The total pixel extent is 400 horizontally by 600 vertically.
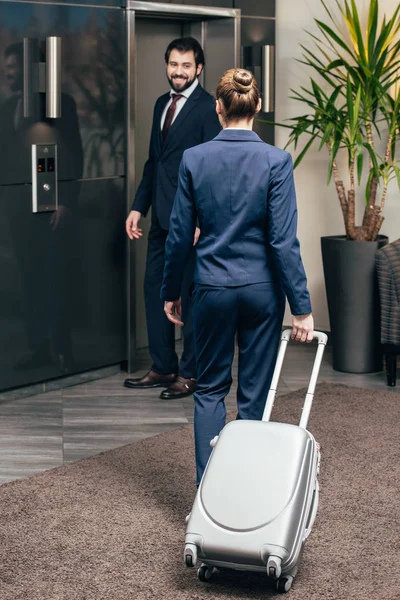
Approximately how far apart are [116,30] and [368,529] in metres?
2.93

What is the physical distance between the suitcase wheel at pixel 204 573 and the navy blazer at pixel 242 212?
0.79 m

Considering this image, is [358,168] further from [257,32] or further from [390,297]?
[257,32]

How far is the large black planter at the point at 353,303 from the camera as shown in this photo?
17.5ft

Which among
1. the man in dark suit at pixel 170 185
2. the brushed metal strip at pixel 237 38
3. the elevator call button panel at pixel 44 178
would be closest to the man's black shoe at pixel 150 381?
the man in dark suit at pixel 170 185

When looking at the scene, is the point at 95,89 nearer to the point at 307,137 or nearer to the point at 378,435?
the point at 307,137

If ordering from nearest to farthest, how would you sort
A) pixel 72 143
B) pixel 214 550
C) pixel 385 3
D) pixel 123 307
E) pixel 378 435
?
1. pixel 214 550
2. pixel 378 435
3. pixel 72 143
4. pixel 123 307
5. pixel 385 3

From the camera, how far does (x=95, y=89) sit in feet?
16.7

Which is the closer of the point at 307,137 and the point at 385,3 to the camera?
the point at 385,3

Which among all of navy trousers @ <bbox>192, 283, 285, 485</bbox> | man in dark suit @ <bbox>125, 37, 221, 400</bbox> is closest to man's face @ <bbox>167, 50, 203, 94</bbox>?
man in dark suit @ <bbox>125, 37, 221, 400</bbox>

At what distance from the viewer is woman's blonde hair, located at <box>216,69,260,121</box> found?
119 inches

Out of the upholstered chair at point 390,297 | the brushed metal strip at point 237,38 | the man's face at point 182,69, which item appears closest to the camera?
the man's face at point 182,69

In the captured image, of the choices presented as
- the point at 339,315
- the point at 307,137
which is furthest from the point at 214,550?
the point at 307,137

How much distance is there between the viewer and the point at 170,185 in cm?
494

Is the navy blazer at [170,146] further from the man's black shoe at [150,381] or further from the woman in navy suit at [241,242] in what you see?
the woman in navy suit at [241,242]
